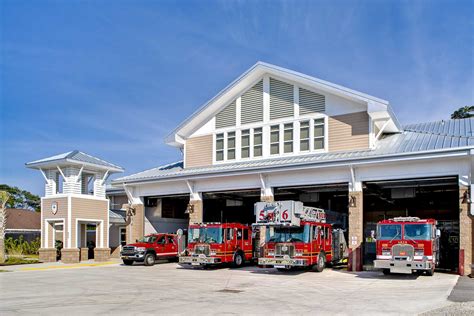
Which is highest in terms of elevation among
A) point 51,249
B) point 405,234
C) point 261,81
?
point 261,81

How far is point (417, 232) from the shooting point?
20.1 m

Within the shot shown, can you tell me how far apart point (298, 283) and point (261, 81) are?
13950 mm

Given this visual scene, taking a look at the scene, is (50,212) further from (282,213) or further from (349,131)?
(349,131)

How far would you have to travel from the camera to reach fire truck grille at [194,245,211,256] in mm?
24500

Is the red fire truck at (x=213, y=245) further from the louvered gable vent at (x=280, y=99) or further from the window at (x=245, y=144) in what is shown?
the louvered gable vent at (x=280, y=99)

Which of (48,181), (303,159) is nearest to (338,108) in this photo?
(303,159)

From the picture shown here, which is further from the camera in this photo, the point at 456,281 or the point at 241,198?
the point at 241,198

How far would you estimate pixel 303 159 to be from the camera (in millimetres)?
26094

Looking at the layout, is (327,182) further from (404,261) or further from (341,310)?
(341,310)

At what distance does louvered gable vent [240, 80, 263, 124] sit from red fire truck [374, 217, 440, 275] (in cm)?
1079

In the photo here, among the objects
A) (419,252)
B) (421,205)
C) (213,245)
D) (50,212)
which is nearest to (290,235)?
(213,245)

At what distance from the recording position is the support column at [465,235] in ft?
68.4

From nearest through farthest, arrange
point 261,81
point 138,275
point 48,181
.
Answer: point 138,275 < point 261,81 < point 48,181

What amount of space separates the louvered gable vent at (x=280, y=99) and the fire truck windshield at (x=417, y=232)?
998 centimetres
